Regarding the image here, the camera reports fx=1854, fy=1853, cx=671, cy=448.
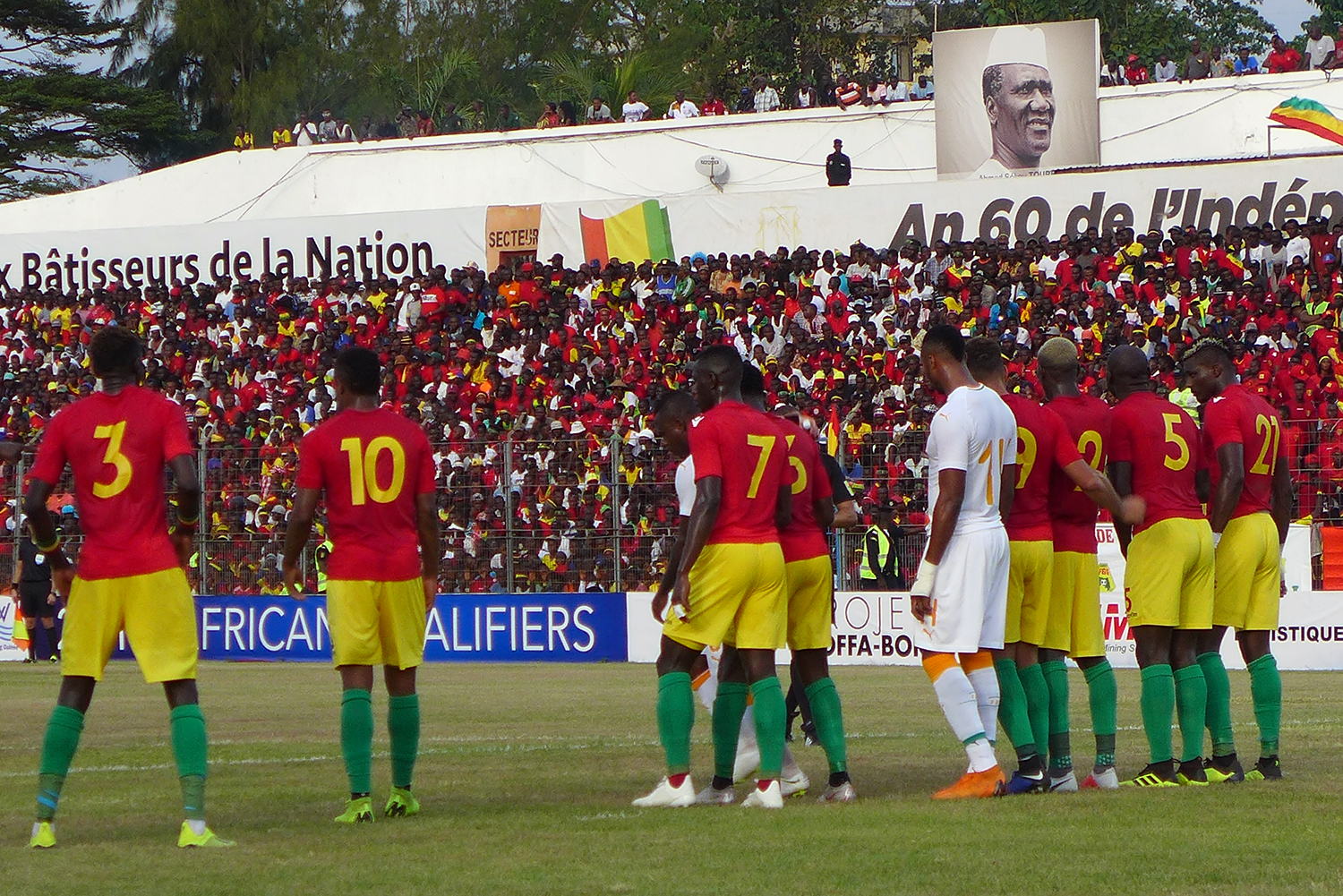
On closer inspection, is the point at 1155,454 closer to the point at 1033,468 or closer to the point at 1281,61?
the point at 1033,468

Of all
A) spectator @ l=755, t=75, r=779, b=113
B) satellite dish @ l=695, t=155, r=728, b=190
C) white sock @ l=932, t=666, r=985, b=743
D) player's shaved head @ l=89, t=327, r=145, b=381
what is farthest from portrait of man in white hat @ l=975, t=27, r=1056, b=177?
player's shaved head @ l=89, t=327, r=145, b=381

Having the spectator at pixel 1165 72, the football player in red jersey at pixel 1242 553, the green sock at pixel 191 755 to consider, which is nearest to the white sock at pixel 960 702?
the football player in red jersey at pixel 1242 553

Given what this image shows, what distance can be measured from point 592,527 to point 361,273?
14.8 m

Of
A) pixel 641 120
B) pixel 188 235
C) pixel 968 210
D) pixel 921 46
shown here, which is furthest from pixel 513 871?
pixel 921 46

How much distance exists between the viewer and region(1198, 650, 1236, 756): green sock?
32.2 ft

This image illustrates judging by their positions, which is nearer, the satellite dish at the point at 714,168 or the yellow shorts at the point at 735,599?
the yellow shorts at the point at 735,599

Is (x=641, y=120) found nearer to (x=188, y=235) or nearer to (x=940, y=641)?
(x=188, y=235)

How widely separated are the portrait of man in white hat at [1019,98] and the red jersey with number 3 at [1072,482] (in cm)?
2672

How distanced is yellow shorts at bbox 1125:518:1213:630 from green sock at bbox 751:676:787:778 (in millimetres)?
1943

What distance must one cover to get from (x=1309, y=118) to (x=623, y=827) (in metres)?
30.8

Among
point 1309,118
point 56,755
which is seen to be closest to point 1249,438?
point 56,755

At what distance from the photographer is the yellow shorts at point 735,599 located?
29.3ft

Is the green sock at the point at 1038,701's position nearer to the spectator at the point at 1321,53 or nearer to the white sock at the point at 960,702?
the white sock at the point at 960,702

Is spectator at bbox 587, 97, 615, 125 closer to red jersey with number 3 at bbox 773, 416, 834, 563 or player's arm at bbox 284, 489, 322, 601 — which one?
red jersey with number 3 at bbox 773, 416, 834, 563
